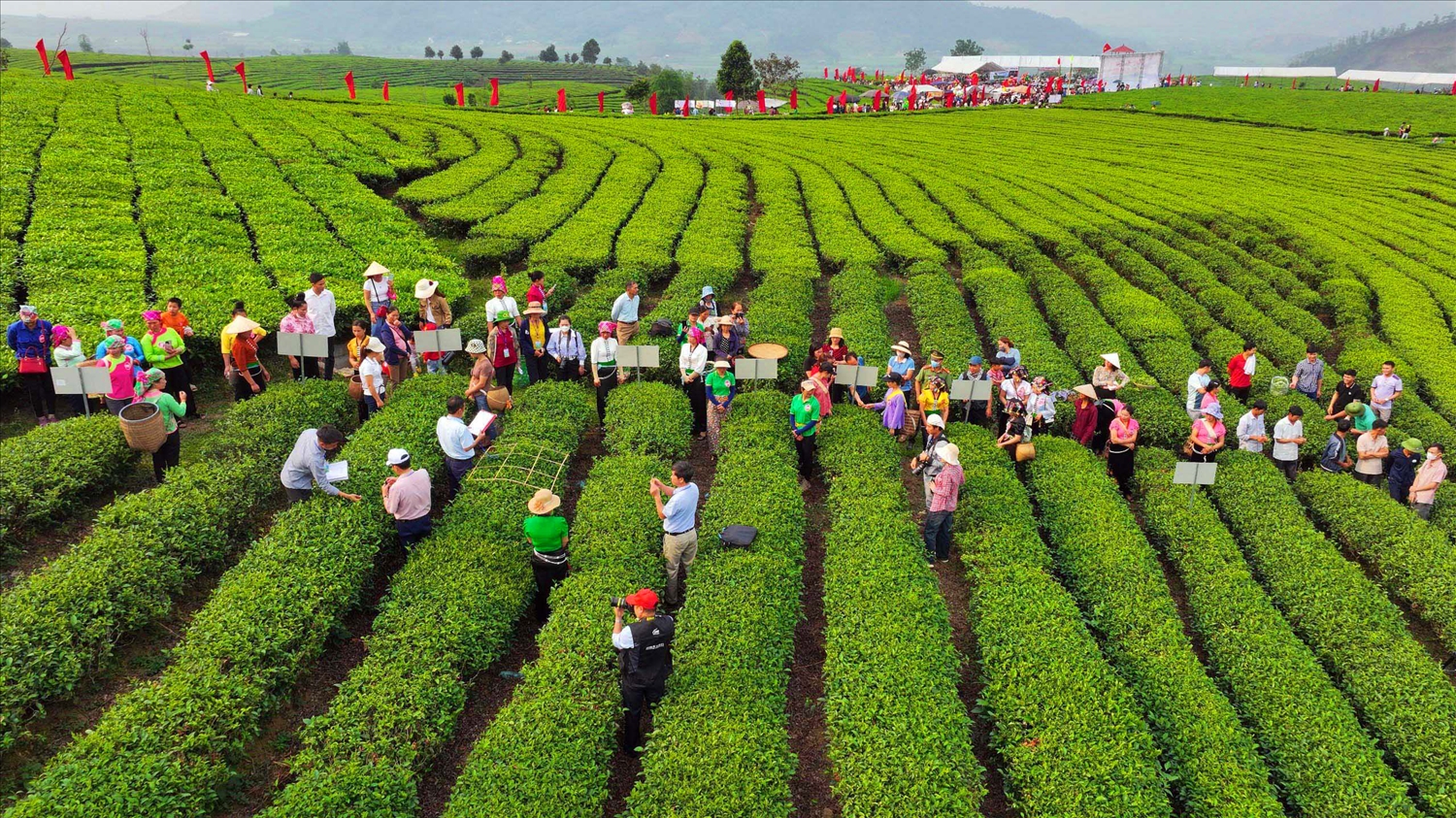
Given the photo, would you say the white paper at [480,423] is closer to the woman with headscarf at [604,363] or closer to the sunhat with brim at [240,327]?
the woman with headscarf at [604,363]

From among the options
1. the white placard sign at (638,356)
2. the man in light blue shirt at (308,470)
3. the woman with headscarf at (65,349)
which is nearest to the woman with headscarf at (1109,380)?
the white placard sign at (638,356)

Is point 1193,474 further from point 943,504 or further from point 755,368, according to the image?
point 755,368

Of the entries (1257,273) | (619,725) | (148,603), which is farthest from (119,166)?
(1257,273)

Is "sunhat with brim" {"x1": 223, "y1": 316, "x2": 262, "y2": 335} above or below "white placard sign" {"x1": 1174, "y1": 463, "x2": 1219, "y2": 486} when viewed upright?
above

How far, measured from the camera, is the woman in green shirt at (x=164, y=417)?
1209cm

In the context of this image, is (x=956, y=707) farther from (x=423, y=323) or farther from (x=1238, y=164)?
(x=1238, y=164)

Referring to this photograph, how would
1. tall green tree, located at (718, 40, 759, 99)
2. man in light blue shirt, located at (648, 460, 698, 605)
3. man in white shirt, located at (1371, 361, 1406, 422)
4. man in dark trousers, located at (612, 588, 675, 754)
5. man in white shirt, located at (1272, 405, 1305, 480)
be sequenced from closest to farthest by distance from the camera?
man in dark trousers, located at (612, 588, 675, 754)
man in light blue shirt, located at (648, 460, 698, 605)
man in white shirt, located at (1272, 405, 1305, 480)
man in white shirt, located at (1371, 361, 1406, 422)
tall green tree, located at (718, 40, 759, 99)

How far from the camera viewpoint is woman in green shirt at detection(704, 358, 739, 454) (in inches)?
562

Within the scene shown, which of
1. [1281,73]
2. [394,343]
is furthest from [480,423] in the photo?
[1281,73]

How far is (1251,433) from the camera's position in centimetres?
1478

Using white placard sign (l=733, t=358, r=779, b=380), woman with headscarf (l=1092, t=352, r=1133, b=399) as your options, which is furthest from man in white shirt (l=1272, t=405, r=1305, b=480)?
white placard sign (l=733, t=358, r=779, b=380)

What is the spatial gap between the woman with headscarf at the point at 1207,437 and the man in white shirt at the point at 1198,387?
352mm

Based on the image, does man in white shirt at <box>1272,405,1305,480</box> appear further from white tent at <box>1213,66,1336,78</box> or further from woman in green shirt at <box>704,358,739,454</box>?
white tent at <box>1213,66,1336,78</box>

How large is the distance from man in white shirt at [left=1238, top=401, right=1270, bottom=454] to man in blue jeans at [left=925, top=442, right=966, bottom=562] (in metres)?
6.78
